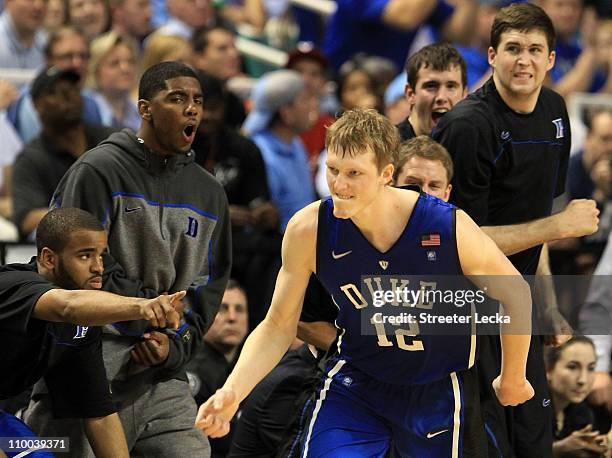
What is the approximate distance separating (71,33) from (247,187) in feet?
5.59

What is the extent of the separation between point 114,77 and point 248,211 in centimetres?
147

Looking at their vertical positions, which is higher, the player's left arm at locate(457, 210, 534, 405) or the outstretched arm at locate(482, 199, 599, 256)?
the outstretched arm at locate(482, 199, 599, 256)

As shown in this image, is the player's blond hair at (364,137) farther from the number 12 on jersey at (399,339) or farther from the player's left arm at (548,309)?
the player's left arm at (548,309)

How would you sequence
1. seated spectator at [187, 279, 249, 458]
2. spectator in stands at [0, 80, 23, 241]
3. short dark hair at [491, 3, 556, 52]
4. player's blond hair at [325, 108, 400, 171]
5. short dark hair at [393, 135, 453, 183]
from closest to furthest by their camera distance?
1. player's blond hair at [325, 108, 400, 171]
2. short dark hair at [393, 135, 453, 183]
3. short dark hair at [491, 3, 556, 52]
4. seated spectator at [187, 279, 249, 458]
5. spectator in stands at [0, 80, 23, 241]

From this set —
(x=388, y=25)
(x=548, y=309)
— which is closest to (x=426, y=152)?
(x=548, y=309)

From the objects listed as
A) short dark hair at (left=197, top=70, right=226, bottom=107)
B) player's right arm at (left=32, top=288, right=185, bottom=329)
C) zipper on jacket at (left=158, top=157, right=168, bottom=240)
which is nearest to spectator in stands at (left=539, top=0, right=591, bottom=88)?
→ short dark hair at (left=197, top=70, right=226, bottom=107)

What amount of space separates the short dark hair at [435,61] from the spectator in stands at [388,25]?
169 inches

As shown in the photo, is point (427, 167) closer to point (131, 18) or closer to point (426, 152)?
point (426, 152)

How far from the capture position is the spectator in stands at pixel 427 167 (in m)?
5.50

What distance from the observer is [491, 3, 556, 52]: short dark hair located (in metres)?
5.86

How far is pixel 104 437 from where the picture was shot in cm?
511

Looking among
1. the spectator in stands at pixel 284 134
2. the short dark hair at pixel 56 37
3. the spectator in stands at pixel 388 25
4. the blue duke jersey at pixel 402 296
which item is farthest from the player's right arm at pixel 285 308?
the spectator in stands at pixel 388 25

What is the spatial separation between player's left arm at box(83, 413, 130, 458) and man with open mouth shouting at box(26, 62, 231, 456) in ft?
0.67

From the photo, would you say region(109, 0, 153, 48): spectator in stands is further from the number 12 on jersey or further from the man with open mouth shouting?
the number 12 on jersey
